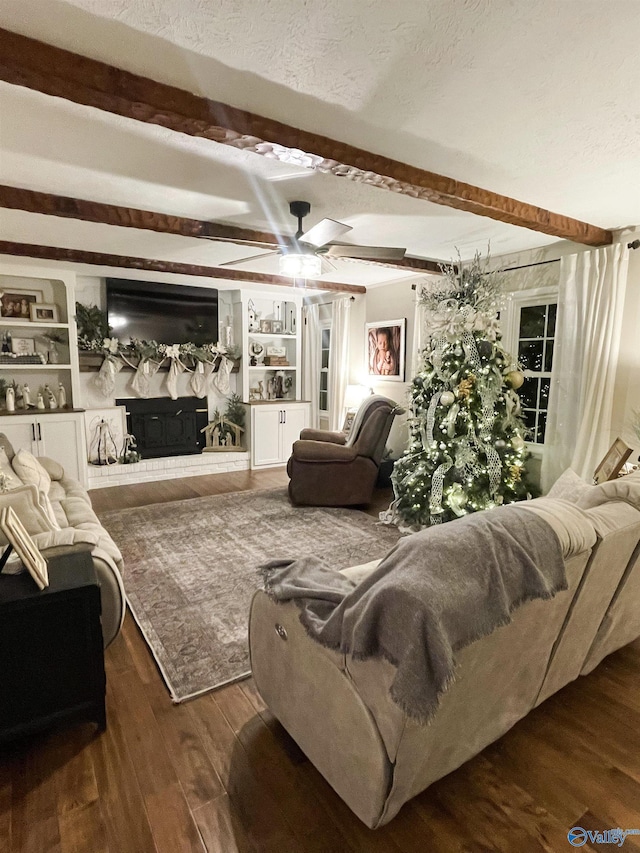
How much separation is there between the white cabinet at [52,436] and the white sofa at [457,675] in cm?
415

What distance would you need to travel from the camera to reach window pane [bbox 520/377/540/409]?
14.3 ft

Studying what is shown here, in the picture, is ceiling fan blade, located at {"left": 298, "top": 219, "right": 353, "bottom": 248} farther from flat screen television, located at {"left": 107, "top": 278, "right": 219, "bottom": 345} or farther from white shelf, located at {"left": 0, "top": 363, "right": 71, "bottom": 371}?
white shelf, located at {"left": 0, "top": 363, "right": 71, "bottom": 371}

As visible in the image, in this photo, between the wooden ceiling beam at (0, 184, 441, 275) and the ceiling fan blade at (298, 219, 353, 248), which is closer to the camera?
the ceiling fan blade at (298, 219, 353, 248)

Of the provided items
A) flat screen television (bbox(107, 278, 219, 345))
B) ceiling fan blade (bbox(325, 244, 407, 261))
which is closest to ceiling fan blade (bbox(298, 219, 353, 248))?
ceiling fan blade (bbox(325, 244, 407, 261))

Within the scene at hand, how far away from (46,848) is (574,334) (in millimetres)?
4260

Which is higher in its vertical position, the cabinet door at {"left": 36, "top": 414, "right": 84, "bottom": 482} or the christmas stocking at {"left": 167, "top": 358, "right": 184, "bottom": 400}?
the christmas stocking at {"left": 167, "top": 358, "right": 184, "bottom": 400}

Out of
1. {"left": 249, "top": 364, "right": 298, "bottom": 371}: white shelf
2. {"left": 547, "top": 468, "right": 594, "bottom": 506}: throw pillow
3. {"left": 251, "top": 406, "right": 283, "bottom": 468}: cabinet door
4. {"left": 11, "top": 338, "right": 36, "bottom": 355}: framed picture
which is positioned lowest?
{"left": 251, "top": 406, "right": 283, "bottom": 468}: cabinet door

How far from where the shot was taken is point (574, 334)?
371cm

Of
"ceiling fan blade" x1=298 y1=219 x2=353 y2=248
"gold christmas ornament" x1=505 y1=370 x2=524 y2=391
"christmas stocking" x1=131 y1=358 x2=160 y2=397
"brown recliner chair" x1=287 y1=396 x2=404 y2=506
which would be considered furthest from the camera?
"christmas stocking" x1=131 y1=358 x2=160 y2=397

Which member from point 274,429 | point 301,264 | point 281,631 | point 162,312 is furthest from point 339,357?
point 281,631

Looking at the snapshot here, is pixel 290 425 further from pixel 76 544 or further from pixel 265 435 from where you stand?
pixel 76 544

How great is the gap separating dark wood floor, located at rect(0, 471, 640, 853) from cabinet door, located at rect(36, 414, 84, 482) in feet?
12.0

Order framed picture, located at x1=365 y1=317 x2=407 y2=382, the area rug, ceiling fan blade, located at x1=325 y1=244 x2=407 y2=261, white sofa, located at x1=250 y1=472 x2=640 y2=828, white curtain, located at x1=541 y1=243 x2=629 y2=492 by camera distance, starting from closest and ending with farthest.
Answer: white sofa, located at x1=250 y1=472 x2=640 y2=828, the area rug, ceiling fan blade, located at x1=325 y1=244 x2=407 y2=261, white curtain, located at x1=541 y1=243 x2=629 y2=492, framed picture, located at x1=365 y1=317 x2=407 y2=382

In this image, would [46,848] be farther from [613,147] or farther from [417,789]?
[613,147]
